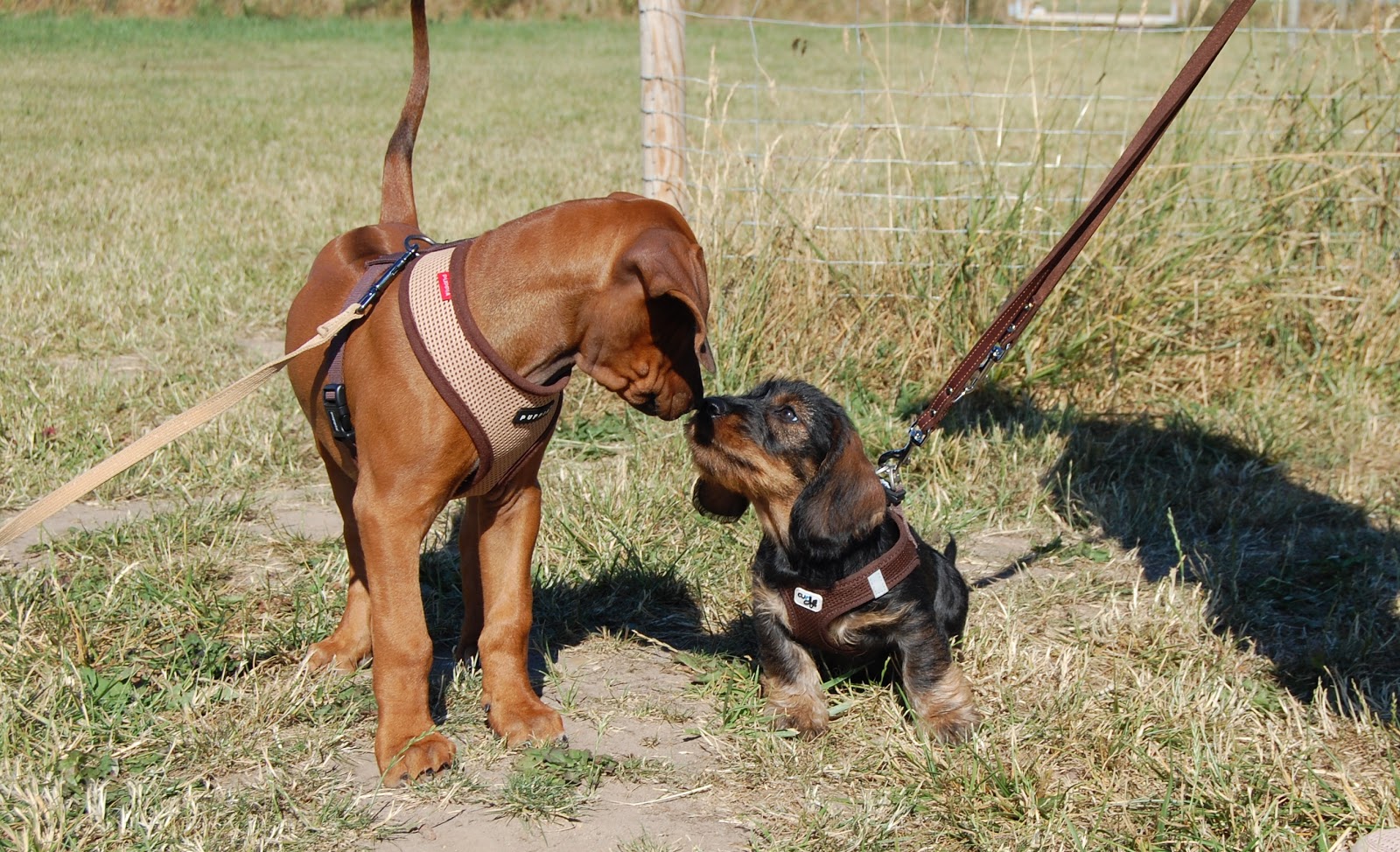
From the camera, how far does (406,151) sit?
12.3ft

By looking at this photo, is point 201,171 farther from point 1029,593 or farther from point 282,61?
point 282,61

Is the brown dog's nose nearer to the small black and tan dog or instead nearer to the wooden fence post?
the small black and tan dog

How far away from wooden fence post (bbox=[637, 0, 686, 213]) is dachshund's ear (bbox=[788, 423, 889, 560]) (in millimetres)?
2872

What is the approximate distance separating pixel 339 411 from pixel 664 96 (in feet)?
10.6

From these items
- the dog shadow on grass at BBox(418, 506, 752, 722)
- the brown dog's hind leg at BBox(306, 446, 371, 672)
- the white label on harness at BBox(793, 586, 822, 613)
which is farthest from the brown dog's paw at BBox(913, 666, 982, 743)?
the brown dog's hind leg at BBox(306, 446, 371, 672)

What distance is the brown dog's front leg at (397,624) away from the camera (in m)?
2.88

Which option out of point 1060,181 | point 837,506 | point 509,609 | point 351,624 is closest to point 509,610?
point 509,609

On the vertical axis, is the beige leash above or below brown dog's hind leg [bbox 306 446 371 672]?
above

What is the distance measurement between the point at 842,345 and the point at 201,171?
739cm

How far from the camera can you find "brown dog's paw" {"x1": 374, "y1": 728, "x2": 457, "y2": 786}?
292cm

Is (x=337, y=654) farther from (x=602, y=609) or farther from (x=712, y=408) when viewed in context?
(x=712, y=408)

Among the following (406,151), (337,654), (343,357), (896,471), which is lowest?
(337,654)

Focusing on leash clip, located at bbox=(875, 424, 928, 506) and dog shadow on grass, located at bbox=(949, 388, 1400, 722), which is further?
dog shadow on grass, located at bbox=(949, 388, 1400, 722)

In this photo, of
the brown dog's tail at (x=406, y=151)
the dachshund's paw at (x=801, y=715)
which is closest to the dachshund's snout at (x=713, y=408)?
the dachshund's paw at (x=801, y=715)
